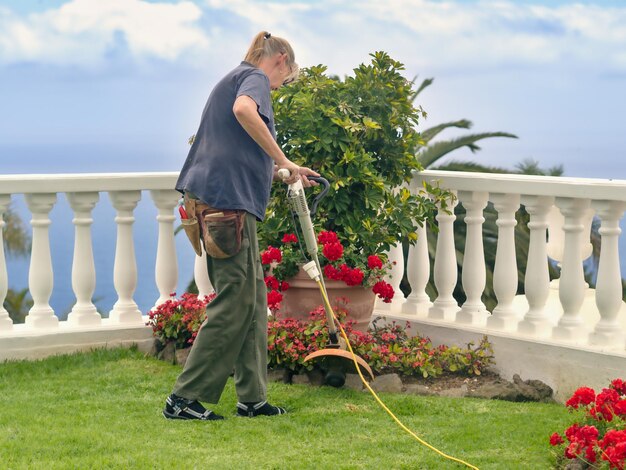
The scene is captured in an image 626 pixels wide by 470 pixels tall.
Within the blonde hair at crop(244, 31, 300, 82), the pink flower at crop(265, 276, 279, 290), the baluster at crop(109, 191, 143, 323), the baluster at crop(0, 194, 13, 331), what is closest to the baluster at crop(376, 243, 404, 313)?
the pink flower at crop(265, 276, 279, 290)

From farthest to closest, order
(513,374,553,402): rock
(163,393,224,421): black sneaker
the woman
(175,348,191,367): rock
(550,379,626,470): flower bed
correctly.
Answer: (175,348,191,367): rock < (513,374,553,402): rock < (163,393,224,421): black sneaker < the woman < (550,379,626,470): flower bed

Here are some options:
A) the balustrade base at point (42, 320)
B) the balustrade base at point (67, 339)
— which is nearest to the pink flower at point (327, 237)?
the balustrade base at point (67, 339)

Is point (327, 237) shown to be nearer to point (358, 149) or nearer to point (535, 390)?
point (358, 149)

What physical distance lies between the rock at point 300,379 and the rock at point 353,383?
246 mm

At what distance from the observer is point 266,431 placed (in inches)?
203

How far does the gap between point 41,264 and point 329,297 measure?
2.06 meters

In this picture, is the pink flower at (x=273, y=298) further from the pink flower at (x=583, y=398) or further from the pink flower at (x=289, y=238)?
the pink flower at (x=583, y=398)

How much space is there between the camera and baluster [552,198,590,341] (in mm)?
6102

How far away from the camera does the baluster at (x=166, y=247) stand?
7.09 meters

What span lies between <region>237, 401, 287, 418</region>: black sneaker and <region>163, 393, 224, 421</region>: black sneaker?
0.49 feet

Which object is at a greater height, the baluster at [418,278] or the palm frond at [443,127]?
the palm frond at [443,127]


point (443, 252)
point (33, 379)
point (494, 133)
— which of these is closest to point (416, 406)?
point (443, 252)

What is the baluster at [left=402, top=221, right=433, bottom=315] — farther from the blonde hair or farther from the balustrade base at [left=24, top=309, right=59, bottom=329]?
the balustrade base at [left=24, top=309, right=59, bottom=329]

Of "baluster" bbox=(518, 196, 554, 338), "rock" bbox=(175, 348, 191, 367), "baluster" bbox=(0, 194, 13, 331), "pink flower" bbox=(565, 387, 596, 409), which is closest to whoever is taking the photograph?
"pink flower" bbox=(565, 387, 596, 409)
